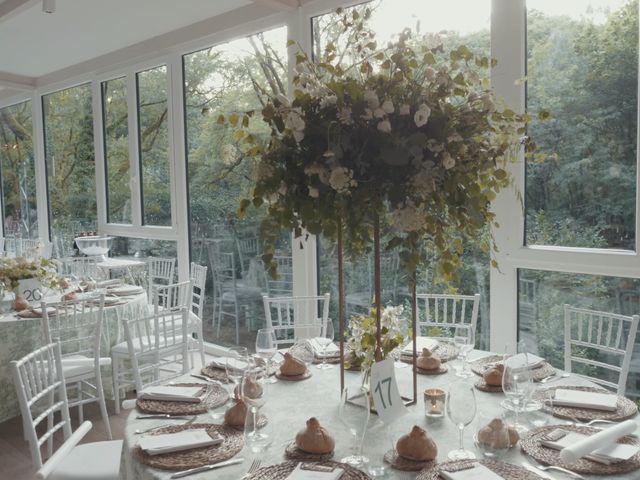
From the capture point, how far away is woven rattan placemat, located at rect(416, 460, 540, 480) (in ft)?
4.85

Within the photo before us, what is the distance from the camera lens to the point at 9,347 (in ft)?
12.1

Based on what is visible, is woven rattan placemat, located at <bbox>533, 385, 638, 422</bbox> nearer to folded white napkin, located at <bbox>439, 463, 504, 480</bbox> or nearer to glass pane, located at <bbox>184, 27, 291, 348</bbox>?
folded white napkin, located at <bbox>439, 463, 504, 480</bbox>

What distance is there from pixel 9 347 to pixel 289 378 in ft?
7.50

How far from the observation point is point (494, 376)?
2131 millimetres

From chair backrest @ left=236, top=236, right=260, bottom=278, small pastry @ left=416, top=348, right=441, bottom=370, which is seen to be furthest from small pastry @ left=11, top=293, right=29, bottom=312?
small pastry @ left=416, top=348, right=441, bottom=370

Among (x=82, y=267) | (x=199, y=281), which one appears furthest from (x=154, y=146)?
(x=199, y=281)

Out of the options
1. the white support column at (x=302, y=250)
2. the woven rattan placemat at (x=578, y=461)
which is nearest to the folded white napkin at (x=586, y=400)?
the woven rattan placemat at (x=578, y=461)

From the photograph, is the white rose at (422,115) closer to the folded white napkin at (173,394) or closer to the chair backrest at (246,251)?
the folded white napkin at (173,394)

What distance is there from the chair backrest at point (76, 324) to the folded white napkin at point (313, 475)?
7.98 ft

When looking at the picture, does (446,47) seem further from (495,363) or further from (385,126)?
(385,126)

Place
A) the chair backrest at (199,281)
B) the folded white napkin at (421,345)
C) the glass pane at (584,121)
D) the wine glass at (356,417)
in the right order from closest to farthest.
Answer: the wine glass at (356,417) → the folded white napkin at (421,345) → the glass pane at (584,121) → the chair backrest at (199,281)

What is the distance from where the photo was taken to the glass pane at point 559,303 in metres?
3.10

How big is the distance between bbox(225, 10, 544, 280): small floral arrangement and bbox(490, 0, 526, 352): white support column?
1.70m

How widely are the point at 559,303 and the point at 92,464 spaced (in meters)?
2.51
